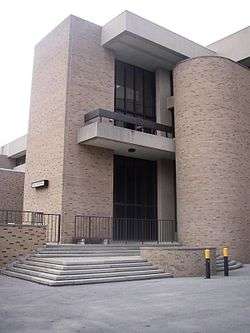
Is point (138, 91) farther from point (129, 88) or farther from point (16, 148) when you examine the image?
point (16, 148)

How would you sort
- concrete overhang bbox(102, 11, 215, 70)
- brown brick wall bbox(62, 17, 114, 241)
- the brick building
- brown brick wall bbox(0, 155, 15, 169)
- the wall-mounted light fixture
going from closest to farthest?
brown brick wall bbox(62, 17, 114, 241), the brick building, the wall-mounted light fixture, concrete overhang bbox(102, 11, 215, 70), brown brick wall bbox(0, 155, 15, 169)

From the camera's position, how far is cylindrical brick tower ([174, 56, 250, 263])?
19.3m

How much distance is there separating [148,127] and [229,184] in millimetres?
5071

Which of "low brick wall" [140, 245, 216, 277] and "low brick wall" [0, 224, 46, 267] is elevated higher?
"low brick wall" [0, 224, 46, 267]

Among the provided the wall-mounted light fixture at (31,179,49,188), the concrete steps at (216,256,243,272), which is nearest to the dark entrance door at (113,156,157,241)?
the wall-mounted light fixture at (31,179,49,188)

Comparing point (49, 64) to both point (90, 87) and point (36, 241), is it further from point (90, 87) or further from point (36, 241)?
point (36, 241)

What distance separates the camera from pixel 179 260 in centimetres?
1417

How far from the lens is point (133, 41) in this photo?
20969 millimetres

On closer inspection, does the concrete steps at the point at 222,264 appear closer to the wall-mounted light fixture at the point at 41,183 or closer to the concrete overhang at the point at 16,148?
the wall-mounted light fixture at the point at 41,183

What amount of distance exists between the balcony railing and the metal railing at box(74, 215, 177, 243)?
483cm

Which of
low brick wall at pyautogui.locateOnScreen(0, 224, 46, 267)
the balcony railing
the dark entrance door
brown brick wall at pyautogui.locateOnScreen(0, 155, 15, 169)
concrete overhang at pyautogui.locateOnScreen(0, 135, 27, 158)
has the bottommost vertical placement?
low brick wall at pyautogui.locateOnScreen(0, 224, 46, 267)

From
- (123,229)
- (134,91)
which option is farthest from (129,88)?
(123,229)

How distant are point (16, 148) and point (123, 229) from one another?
55.6 feet

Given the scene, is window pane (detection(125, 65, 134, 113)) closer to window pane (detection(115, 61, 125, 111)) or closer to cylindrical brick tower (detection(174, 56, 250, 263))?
window pane (detection(115, 61, 125, 111))
